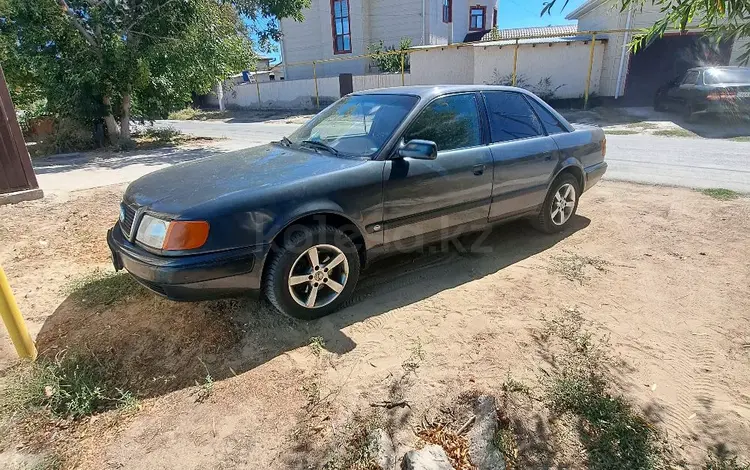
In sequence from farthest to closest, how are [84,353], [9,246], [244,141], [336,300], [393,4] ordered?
[393,4] → [244,141] → [9,246] → [336,300] → [84,353]

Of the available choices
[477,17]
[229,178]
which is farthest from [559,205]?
[477,17]

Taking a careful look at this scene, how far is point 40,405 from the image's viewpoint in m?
2.46

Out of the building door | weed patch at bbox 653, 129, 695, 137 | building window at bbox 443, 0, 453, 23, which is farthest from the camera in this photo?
building window at bbox 443, 0, 453, 23

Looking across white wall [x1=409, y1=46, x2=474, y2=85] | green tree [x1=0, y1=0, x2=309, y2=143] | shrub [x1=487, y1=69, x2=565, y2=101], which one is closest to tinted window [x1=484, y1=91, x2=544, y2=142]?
green tree [x1=0, y1=0, x2=309, y2=143]

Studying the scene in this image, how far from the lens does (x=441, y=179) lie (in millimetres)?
3570

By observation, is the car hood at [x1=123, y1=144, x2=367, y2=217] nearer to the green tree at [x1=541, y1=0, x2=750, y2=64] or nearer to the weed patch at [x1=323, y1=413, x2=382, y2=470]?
the weed patch at [x1=323, y1=413, x2=382, y2=470]

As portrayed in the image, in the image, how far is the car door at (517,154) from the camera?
4.01m

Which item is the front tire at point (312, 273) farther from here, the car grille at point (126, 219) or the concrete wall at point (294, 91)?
the concrete wall at point (294, 91)

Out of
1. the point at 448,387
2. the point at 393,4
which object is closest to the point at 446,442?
the point at 448,387

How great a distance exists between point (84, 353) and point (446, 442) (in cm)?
231

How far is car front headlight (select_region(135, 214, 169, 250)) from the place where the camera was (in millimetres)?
2723

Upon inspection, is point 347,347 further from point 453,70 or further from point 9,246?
point 453,70

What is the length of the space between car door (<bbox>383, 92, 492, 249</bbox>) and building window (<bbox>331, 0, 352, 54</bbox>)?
22.8 m

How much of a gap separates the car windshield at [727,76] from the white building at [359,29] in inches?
534
